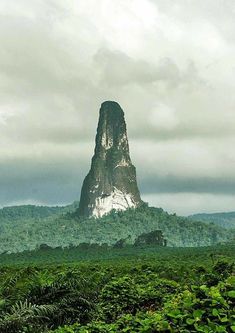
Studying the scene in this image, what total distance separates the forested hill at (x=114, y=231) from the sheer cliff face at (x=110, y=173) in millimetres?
4159

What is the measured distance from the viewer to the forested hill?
15875 centimetres

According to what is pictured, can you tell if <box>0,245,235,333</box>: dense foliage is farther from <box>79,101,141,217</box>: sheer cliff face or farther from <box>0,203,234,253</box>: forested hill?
<box>79,101,141,217</box>: sheer cliff face

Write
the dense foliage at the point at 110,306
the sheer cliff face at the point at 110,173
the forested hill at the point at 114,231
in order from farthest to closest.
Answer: the sheer cliff face at the point at 110,173 < the forested hill at the point at 114,231 < the dense foliage at the point at 110,306

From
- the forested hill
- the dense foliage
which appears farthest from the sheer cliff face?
the dense foliage

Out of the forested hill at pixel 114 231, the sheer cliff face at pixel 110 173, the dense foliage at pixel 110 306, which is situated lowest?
the dense foliage at pixel 110 306

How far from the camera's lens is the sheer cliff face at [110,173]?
570 feet

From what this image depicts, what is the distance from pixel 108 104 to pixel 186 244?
179ft

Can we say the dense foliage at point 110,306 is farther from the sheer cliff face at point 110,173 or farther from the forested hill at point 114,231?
the sheer cliff face at point 110,173

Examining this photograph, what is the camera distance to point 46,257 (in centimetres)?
8788

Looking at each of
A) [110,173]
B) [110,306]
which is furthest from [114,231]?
[110,306]

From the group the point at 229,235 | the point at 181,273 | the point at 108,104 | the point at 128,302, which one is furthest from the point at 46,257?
the point at 108,104

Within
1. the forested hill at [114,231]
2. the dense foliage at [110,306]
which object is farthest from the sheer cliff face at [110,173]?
the dense foliage at [110,306]

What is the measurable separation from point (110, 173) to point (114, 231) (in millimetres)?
22508

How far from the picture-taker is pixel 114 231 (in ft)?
534
